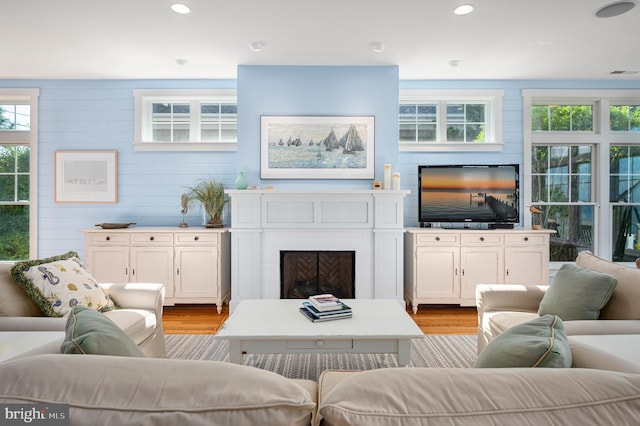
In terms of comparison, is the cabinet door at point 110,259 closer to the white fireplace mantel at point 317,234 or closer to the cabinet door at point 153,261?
the cabinet door at point 153,261

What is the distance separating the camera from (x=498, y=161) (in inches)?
168

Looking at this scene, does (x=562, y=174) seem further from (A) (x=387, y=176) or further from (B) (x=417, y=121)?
(A) (x=387, y=176)

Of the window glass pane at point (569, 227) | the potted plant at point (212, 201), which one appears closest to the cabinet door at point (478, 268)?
the window glass pane at point (569, 227)

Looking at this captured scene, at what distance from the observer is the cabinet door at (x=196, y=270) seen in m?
3.78

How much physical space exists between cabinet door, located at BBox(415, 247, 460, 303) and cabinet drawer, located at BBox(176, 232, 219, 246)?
2265 millimetres

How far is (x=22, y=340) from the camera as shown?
5.51 feet

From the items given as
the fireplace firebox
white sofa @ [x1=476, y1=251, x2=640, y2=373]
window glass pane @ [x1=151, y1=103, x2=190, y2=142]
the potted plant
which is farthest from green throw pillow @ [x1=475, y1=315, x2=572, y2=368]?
window glass pane @ [x1=151, y1=103, x2=190, y2=142]

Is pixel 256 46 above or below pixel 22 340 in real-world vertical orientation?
above

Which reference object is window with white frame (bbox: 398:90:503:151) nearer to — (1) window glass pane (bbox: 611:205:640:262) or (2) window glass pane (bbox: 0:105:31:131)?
(1) window glass pane (bbox: 611:205:640:262)

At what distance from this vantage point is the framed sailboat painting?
3.88 meters

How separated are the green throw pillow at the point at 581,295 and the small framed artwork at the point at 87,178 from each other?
4.58 meters

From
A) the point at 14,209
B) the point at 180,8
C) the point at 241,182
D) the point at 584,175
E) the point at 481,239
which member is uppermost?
the point at 180,8

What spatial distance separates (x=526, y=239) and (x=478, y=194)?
0.70 m

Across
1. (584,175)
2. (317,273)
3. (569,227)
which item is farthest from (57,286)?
(584,175)
